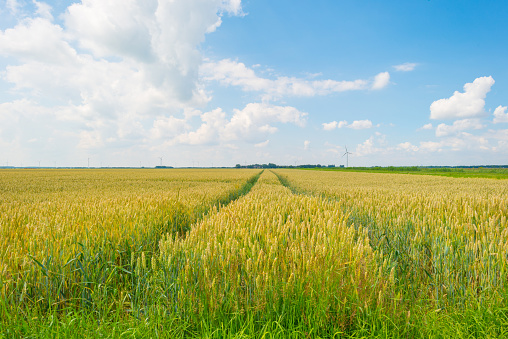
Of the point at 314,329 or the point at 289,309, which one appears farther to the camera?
the point at 289,309

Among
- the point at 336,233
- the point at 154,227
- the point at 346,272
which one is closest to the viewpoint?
the point at 346,272

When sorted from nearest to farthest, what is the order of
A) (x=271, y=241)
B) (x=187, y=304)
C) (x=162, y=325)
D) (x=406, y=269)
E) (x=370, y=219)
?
(x=162, y=325) → (x=187, y=304) → (x=271, y=241) → (x=406, y=269) → (x=370, y=219)

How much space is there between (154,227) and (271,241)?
2.87m

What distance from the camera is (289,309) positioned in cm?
217

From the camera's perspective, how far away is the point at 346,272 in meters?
2.52

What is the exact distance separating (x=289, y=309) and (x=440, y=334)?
1242mm

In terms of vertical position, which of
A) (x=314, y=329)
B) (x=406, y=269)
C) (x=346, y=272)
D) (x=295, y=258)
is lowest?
(x=406, y=269)

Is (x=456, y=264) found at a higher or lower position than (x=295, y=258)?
lower

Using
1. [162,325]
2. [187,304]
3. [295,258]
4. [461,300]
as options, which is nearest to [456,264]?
[461,300]

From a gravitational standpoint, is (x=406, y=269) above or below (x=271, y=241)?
below

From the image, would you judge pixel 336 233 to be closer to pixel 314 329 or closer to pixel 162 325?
pixel 314 329

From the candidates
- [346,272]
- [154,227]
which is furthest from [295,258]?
[154,227]

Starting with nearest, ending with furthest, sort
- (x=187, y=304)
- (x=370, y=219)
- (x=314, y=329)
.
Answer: (x=314, y=329), (x=187, y=304), (x=370, y=219)

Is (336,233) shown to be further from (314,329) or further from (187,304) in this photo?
(187,304)
